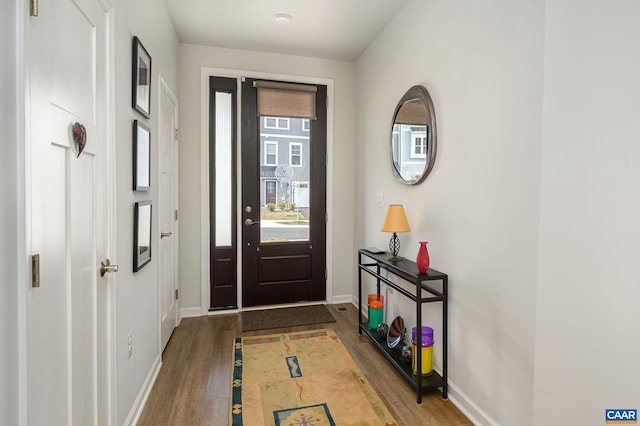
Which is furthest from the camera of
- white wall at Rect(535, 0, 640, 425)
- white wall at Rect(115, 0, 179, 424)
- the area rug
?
the area rug

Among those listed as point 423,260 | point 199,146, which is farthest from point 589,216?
point 199,146

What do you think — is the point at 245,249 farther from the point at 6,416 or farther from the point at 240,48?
the point at 6,416

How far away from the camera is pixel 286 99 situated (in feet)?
12.5

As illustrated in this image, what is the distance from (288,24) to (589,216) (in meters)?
2.80

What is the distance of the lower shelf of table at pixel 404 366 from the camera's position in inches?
85.5

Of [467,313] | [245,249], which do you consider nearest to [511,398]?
[467,313]

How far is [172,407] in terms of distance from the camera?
81.8 inches

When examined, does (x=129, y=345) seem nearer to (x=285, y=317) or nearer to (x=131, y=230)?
(x=131, y=230)

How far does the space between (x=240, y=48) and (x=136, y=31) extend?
70.9 inches

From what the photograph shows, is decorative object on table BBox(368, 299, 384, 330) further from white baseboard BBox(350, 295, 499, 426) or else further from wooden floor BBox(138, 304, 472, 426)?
white baseboard BBox(350, 295, 499, 426)

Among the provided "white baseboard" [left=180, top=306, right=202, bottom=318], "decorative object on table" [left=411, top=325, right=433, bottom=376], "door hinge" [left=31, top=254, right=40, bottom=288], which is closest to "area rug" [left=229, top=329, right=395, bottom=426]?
"decorative object on table" [left=411, top=325, right=433, bottom=376]

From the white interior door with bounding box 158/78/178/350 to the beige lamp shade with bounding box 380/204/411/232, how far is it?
1779 mm

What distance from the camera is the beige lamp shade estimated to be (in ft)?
8.45

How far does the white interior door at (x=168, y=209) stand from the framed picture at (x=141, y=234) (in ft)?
1.47
